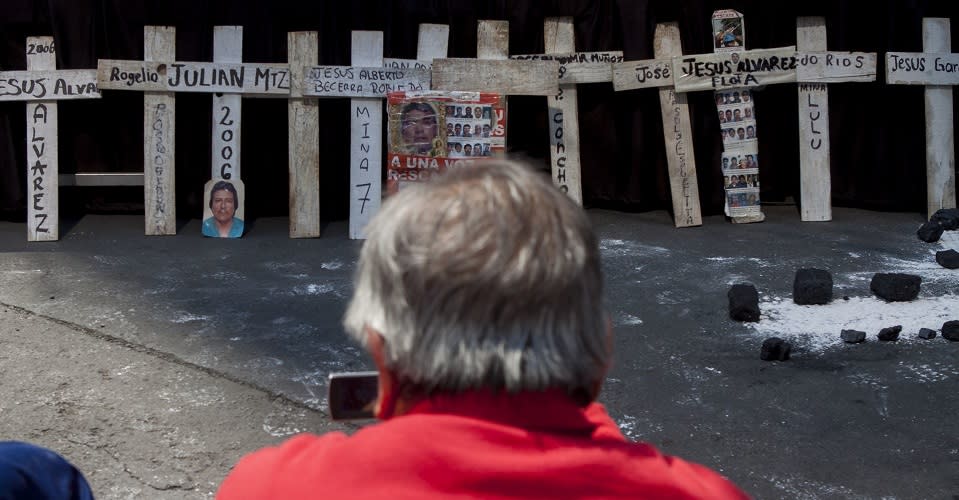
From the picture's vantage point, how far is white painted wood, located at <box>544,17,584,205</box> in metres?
6.25

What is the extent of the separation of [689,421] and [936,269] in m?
2.42

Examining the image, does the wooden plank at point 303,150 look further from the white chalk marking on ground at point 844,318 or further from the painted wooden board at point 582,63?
the white chalk marking on ground at point 844,318

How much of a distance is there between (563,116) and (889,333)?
2.56 metres

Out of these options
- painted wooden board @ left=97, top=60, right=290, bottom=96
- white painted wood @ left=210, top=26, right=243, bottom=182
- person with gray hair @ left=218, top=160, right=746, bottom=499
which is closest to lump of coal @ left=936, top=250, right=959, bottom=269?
painted wooden board @ left=97, top=60, right=290, bottom=96

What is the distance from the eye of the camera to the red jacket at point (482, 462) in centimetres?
110

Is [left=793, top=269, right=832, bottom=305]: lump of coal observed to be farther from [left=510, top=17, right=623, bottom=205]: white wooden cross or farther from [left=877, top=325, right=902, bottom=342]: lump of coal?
[left=510, top=17, right=623, bottom=205]: white wooden cross

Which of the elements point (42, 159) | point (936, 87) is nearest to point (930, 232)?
point (936, 87)

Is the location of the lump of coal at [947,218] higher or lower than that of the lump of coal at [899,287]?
higher

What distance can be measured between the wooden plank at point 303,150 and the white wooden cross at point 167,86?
0.08 meters

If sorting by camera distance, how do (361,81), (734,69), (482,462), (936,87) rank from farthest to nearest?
(936,87)
(734,69)
(361,81)
(482,462)

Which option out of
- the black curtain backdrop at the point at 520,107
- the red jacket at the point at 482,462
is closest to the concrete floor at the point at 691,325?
the black curtain backdrop at the point at 520,107

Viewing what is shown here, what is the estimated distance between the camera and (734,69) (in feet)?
20.4

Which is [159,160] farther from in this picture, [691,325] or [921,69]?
[921,69]

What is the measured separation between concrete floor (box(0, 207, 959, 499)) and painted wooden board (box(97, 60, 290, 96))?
84cm
